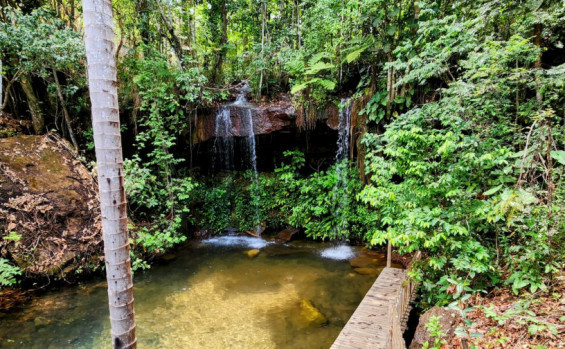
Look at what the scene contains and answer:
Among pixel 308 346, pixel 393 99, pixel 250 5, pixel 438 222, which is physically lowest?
pixel 308 346

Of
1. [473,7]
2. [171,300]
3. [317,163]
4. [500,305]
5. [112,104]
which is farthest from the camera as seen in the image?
[317,163]

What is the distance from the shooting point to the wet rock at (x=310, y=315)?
5210mm

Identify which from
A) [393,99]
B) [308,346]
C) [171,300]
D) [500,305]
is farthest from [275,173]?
[500,305]

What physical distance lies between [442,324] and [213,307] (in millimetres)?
4159

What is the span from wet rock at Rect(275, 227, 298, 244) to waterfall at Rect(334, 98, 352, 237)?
150 centimetres

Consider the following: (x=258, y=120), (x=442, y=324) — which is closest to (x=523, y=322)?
(x=442, y=324)

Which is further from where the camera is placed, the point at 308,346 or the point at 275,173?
the point at 275,173

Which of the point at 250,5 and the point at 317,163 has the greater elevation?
the point at 250,5

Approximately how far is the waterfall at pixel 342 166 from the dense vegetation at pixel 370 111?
142 mm

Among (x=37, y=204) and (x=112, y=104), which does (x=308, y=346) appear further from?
(x=37, y=204)

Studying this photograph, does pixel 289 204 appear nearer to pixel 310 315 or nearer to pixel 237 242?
pixel 237 242

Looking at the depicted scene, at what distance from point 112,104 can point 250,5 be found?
10.7m

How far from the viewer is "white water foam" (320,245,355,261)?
315 inches

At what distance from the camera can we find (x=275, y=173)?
34.3 feet
